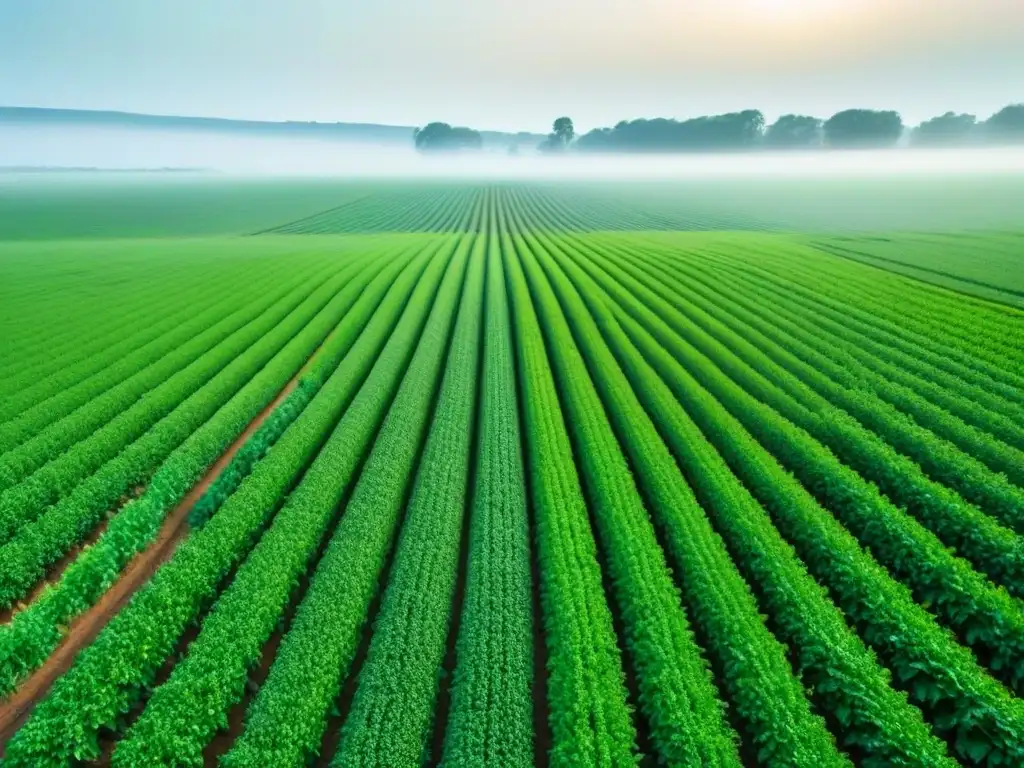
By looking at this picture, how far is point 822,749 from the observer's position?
8055 millimetres

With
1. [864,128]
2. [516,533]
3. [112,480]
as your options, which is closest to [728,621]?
[516,533]

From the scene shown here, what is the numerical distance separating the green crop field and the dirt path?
2.4 inches


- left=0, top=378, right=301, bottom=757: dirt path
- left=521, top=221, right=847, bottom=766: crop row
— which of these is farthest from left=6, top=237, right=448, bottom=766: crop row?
left=521, top=221, right=847, bottom=766: crop row

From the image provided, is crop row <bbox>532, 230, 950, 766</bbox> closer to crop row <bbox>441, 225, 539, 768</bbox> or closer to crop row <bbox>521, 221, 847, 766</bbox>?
crop row <bbox>521, 221, 847, 766</bbox>

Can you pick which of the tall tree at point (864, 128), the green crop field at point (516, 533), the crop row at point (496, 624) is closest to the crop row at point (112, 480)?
the green crop field at point (516, 533)

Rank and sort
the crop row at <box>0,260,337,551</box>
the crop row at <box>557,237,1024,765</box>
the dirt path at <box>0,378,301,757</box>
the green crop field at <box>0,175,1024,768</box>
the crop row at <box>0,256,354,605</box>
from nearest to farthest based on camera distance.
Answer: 1. the crop row at <box>557,237,1024,765</box>
2. the green crop field at <box>0,175,1024,768</box>
3. the dirt path at <box>0,378,301,757</box>
4. the crop row at <box>0,256,354,605</box>
5. the crop row at <box>0,260,337,551</box>

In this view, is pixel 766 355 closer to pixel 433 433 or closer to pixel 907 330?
pixel 907 330

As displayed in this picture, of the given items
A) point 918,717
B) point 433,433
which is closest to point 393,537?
point 433,433

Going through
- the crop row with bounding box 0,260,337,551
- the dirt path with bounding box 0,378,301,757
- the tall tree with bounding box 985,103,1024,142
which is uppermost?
the tall tree with bounding box 985,103,1024,142

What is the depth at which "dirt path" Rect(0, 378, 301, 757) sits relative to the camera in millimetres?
9688

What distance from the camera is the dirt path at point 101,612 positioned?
31.8 feet

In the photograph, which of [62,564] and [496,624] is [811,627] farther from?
[62,564]

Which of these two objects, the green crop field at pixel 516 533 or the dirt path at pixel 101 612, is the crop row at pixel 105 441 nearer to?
the green crop field at pixel 516 533

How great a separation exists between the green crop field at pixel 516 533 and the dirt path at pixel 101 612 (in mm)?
61
